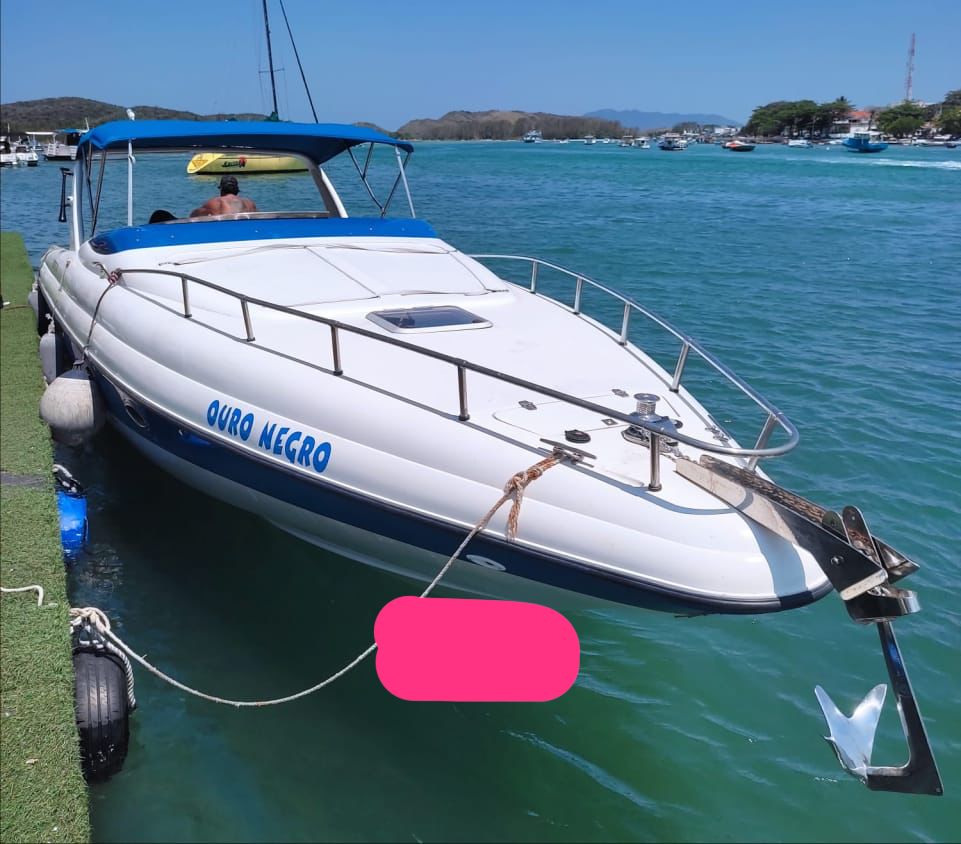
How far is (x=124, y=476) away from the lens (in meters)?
6.26

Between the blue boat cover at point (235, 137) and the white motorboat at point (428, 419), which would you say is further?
the blue boat cover at point (235, 137)

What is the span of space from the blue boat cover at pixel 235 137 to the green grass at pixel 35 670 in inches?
89.7

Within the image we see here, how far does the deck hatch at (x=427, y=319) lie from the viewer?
4500 millimetres

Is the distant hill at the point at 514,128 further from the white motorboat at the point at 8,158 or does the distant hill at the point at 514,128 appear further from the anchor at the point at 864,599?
the anchor at the point at 864,599

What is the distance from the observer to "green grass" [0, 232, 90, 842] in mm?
2918

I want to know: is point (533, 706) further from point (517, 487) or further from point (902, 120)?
point (902, 120)

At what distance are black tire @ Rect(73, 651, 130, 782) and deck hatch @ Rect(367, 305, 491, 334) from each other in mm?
2179

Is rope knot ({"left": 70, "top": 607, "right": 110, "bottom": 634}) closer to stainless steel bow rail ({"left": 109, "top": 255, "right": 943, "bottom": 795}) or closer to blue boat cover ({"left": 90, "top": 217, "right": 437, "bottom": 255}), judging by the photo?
stainless steel bow rail ({"left": 109, "top": 255, "right": 943, "bottom": 795})

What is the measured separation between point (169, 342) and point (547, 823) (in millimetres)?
3221

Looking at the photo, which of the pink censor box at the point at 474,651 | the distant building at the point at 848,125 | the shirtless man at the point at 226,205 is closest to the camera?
the pink censor box at the point at 474,651

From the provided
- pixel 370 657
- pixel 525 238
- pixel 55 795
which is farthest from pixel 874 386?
pixel 525 238

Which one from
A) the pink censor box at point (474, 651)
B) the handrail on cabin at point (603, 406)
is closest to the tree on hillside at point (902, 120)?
the handrail on cabin at point (603, 406)

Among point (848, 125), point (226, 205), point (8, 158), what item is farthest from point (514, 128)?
point (226, 205)

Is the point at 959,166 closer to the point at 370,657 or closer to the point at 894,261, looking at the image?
the point at 894,261
